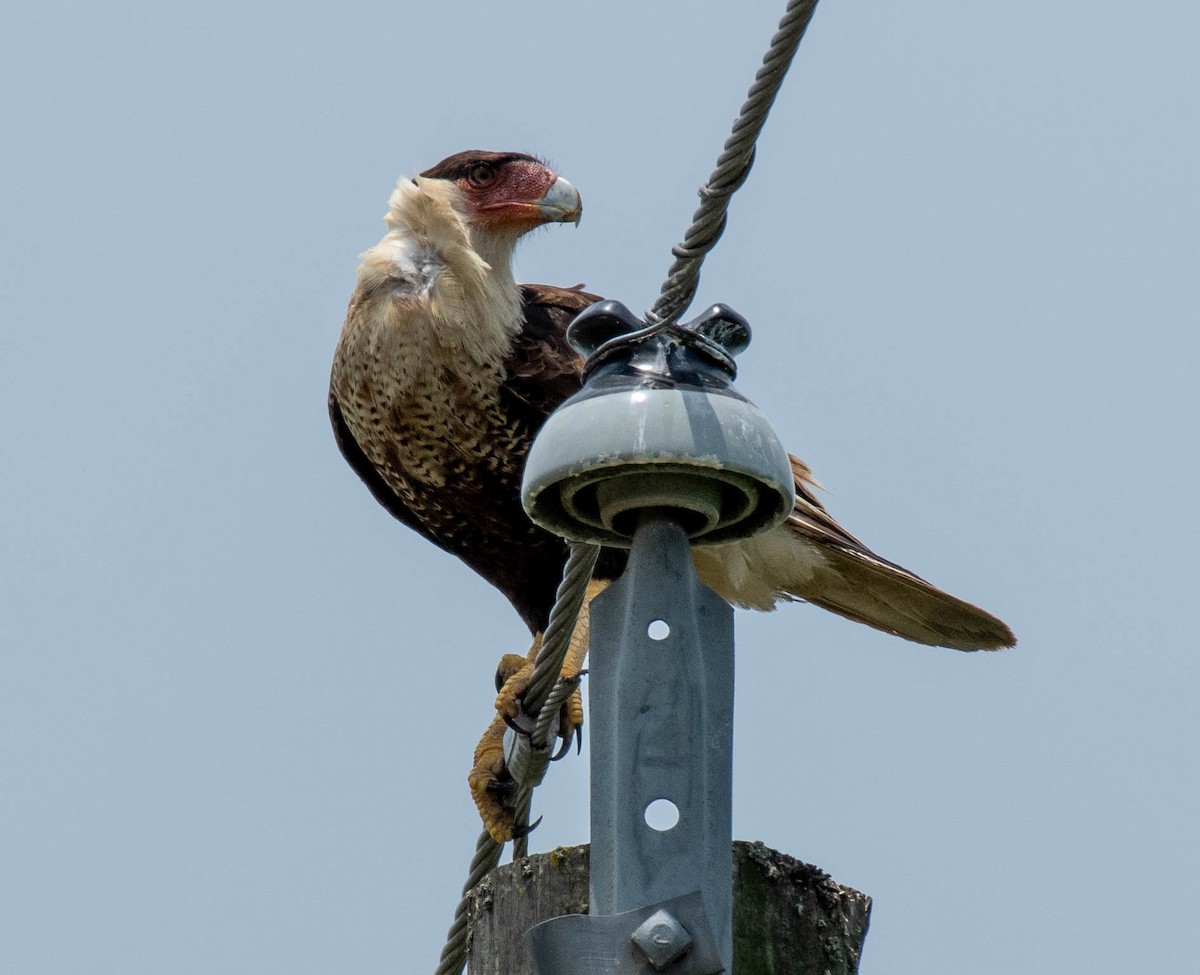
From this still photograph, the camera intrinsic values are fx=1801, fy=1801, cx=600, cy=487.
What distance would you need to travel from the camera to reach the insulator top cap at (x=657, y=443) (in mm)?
2158

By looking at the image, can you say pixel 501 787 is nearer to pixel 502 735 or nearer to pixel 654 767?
pixel 502 735

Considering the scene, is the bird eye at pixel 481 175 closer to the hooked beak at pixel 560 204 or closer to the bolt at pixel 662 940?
the hooked beak at pixel 560 204

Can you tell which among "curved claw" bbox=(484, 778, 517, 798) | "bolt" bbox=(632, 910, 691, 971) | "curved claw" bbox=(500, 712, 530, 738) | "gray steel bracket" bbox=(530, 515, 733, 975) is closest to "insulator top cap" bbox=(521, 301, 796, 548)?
"gray steel bracket" bbox=(530, 515, 733, 975)

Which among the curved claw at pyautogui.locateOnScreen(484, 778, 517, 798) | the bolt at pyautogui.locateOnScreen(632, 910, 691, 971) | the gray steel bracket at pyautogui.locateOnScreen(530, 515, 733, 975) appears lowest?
the bolt at pyautogui.locateOnScreen(632, 910, 691, 971)

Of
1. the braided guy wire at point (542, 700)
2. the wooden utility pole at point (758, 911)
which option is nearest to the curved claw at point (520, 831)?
the braided guy wire at point (542, 700)

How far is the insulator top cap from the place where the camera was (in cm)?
216

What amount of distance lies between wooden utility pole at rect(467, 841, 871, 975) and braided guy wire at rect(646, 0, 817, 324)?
803mm

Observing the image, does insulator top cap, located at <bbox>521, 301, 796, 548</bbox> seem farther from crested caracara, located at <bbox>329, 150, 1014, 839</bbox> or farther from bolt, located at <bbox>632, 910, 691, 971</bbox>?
crested caracara, located at <bbox>329, 150, 1014, 839</bbox>

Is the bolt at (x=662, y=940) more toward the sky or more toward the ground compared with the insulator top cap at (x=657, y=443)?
more toward the ground

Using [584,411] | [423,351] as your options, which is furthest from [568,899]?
[423,351]

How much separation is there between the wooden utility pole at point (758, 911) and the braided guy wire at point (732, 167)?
31.6 inches

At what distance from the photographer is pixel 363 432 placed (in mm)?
5316

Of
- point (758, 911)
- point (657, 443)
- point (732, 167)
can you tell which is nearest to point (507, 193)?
point (732, 167)

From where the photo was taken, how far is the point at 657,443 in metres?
2.14
